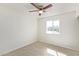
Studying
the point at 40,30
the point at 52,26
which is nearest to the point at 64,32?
the point at 52,26

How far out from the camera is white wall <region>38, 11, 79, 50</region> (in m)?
1.18

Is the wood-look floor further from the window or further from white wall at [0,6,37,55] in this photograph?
the window

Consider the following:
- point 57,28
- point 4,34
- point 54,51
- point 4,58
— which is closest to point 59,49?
point 54,51

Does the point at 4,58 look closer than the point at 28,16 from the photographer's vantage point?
Yes

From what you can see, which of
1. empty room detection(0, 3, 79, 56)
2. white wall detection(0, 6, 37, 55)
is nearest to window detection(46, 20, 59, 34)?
empty room detection(0, 3, 79, 56)

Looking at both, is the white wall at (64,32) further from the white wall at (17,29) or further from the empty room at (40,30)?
the white wall at (17,29)

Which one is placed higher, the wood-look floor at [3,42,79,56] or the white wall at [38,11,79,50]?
the white wall at [38,11,79,50]

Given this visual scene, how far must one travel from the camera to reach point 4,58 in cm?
88

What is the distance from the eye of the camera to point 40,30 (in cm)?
120

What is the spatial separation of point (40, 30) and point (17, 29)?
13.4 inches

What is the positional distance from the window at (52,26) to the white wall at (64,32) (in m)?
0.05

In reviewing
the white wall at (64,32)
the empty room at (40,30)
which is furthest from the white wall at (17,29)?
the white wall at (64,32)

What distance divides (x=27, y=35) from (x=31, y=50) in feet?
0.79

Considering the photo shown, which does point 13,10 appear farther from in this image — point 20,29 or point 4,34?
point 4,34
